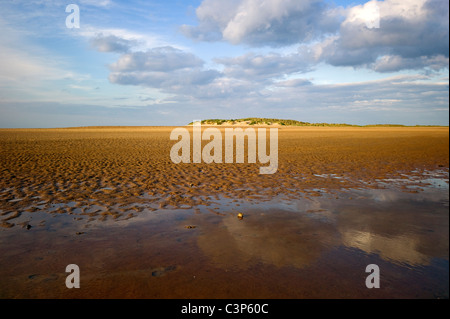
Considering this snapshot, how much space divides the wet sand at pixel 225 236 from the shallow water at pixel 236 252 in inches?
1.0

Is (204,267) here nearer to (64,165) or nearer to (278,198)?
(278,198)

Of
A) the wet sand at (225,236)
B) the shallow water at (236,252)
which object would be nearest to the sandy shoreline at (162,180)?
the wet sand at (225,236)

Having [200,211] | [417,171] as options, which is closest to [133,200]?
[200,211]

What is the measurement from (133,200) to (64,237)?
3.50 m

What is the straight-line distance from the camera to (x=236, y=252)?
19.7 feet

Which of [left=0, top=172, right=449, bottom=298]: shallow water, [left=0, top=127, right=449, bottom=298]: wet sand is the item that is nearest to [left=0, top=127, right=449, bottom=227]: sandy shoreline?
[left=0, top=127, right=449, bottom=298]: wet sand

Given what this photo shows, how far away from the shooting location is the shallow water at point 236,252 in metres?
4.56

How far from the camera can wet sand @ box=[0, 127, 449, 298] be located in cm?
464

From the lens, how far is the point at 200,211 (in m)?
9.02

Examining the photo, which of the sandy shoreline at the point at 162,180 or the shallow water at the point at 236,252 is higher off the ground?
the sandy shoreline at the point at 162,180

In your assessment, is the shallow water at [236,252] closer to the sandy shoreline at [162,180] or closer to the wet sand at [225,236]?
the wet sand at [225,236]

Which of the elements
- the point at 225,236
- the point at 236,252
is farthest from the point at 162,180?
the point at 236,252

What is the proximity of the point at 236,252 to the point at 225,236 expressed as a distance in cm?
94

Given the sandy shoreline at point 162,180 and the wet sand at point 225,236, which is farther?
the sandy shoreline at point 162,180
